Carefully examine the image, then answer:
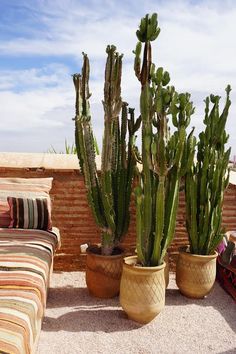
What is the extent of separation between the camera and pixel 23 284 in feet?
10.4

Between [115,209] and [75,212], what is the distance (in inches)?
32.6

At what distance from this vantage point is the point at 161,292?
161 inches

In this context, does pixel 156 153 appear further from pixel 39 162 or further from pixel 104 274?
pixel 39 162

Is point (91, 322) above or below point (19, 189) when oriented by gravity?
below

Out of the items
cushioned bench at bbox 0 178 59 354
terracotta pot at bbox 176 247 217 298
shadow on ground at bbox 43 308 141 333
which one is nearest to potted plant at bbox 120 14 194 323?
shadow on ground at bbox 43 308 141 333

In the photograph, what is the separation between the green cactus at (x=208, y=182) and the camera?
4.65 meters

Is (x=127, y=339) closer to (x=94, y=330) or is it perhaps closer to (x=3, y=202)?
(x=94, y=330)

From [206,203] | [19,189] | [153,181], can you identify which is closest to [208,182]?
[206,203]

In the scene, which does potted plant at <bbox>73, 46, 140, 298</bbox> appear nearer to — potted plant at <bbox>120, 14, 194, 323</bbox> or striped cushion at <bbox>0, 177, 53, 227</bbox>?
potted plant at <bbox>120, 14, 194, 323</bbox>

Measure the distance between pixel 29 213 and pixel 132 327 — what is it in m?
1.60

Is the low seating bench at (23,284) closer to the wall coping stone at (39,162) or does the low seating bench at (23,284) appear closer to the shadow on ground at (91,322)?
the shadow on ground at (91,322)

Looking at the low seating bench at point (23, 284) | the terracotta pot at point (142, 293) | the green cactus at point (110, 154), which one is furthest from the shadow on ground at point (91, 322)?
the green cactus at point (110, 154)

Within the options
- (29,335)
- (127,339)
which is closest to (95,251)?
(127,339)

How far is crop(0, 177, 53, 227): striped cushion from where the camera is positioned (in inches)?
181
